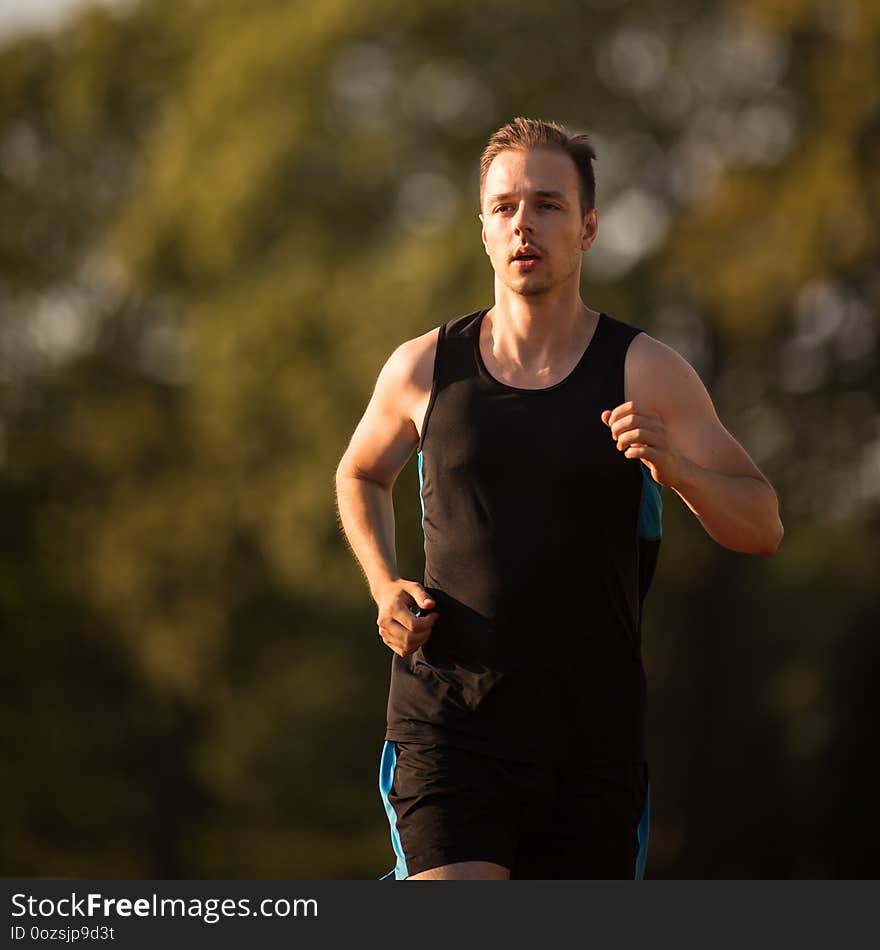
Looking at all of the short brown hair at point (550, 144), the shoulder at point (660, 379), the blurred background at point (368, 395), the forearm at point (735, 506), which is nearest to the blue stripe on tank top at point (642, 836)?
the forearm at point (735, 506)

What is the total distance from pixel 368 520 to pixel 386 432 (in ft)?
0.90

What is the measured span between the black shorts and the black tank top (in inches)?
2.1

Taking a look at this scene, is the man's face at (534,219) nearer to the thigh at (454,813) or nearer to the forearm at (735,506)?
the forearm at (735,506)

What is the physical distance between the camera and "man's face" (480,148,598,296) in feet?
16.3

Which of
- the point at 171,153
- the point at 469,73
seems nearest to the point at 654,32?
the point at 469,73

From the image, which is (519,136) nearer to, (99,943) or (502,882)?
(502,882)

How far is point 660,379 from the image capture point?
16.0 ft

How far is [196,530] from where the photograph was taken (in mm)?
22922

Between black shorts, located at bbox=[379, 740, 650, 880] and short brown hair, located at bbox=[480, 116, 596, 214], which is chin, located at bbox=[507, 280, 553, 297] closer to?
short brown hair, located at bbox=[480, 116, 596, 214]

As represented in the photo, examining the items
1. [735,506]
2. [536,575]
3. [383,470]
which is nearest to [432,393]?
[383,470]

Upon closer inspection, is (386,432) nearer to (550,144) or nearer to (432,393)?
(432,393)

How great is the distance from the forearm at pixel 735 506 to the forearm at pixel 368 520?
3.14ft

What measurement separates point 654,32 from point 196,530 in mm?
8514

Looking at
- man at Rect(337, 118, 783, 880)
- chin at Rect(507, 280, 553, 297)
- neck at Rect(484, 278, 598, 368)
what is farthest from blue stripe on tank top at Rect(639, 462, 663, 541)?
chin at Rect(507, 280, 553, 297)
